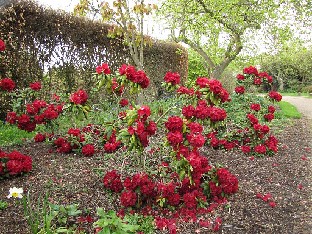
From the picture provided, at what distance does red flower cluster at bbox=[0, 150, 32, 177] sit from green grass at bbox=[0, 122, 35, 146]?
1.63 m

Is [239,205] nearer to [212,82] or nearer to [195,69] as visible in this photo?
[212,82]

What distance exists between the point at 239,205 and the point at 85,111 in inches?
78.4

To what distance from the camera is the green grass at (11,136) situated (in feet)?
17.5

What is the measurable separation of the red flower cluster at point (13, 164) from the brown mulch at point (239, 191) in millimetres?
102

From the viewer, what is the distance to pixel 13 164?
11.5 ft

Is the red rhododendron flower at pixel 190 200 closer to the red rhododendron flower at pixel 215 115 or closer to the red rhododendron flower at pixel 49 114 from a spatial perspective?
the red rhododendron flower at pixel 215 115

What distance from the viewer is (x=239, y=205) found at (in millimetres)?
3230

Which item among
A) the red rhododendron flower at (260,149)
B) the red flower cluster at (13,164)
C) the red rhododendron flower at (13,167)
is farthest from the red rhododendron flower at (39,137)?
the red rhododendron flower at (260,149)

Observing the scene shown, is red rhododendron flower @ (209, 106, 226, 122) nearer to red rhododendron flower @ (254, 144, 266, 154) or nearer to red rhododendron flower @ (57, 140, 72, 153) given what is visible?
red rhododendron flower @ (254, 144, 266, 154)

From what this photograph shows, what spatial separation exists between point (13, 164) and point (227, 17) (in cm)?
936

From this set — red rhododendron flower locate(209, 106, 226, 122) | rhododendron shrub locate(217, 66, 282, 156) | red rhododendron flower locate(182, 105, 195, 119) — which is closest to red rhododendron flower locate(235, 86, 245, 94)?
rhododendron shrub locate(217, 66, 282, 156)

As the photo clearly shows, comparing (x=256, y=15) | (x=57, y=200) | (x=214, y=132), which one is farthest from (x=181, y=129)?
(x=256, y=15)

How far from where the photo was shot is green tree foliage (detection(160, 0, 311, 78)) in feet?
35.3

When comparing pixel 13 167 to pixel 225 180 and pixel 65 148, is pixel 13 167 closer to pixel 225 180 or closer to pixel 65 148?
pixel 65 148
